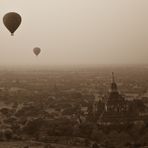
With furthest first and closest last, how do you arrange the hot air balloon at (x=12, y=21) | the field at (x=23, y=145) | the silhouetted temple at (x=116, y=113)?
the hot air balloon at (x=12, y=21) < the silhouetted temple at (x=116, y=113) < the field at (x=23, y=145)

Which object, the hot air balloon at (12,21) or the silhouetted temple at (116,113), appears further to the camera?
the hot air balloon at (12,21)

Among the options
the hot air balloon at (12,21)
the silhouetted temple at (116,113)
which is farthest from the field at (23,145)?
the hot air balloon at (12,21)

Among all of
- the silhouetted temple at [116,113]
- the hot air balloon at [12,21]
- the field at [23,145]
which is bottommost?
the field at [23,145]

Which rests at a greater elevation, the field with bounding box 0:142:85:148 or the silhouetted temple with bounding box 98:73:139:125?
the silhouetted temple with bounding box 98:73:139:125

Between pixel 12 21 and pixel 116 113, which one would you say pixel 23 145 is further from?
pixel 12 21

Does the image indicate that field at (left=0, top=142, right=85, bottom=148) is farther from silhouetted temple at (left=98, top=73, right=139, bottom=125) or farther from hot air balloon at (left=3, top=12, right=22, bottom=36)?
hot air balloon at (left=3, top=12, right=22, bottom=36)

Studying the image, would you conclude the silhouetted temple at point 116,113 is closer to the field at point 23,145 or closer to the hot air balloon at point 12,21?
the field at point 23,145

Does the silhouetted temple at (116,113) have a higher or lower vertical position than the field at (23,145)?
higher

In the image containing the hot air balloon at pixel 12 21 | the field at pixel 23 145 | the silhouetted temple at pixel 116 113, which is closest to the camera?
the field at pixel 23 145

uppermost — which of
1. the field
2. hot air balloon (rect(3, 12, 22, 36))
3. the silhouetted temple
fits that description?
hot air balloon (rect(3, 12, 22, 36))

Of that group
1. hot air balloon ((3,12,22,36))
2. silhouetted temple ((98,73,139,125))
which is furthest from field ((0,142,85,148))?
hot air balloon ((3,12,22,36))
